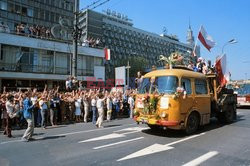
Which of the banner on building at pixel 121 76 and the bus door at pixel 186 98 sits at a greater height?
the banner on building at pixel 121 76

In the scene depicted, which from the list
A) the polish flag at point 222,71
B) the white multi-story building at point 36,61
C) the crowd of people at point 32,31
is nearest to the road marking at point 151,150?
the polish flag at point 222,71

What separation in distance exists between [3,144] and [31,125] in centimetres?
113

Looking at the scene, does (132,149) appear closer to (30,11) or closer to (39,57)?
(39,57)

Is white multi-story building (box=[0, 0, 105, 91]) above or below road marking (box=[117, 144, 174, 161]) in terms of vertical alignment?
above

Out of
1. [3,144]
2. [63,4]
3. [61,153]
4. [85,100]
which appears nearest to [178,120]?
[61,153]

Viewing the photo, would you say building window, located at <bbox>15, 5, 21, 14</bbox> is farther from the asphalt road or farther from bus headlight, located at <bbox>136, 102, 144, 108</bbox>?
bus headlight, located at <bbox>136, 102, 144, 108</bbox>

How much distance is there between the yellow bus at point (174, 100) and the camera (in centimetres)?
893

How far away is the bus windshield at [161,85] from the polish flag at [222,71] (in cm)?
435

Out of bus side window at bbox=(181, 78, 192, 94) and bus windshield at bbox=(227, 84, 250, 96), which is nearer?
bus side window at bbox=(181, 78, 192, 94)

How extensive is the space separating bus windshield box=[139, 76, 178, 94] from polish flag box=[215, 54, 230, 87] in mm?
4345

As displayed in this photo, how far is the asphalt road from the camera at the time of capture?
637 cm

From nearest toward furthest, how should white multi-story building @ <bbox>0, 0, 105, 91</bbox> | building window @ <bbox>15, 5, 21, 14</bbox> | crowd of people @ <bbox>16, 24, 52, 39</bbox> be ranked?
1. white multi-story building @ <bbox>0, 0, 105, 91</bbox>
2. crowd of people @ <bbox>16, 24, 52, 39</bbox>
3. building window @ <bbox>15, 5, 21, 14</bbox>

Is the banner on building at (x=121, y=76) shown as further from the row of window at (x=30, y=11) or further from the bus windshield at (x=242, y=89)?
the row of window at (x=30, y=11)

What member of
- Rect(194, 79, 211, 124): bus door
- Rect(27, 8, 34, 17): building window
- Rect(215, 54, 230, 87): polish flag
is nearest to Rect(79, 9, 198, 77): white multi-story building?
Rect(27, 8, 34, 17): building window
